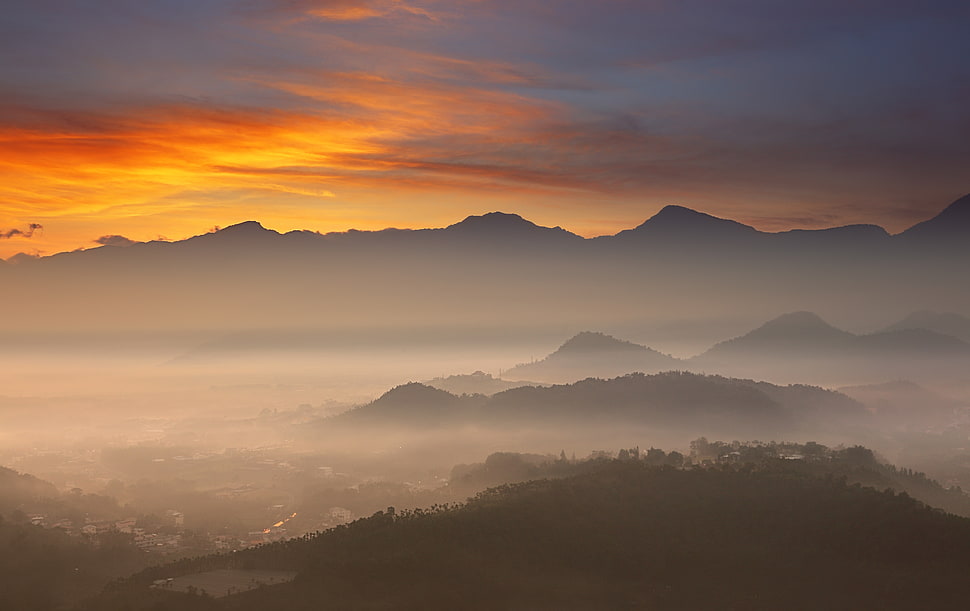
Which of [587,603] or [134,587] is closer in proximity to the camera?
[587,603]

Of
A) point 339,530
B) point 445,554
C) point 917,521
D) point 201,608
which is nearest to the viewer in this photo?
point 201,608

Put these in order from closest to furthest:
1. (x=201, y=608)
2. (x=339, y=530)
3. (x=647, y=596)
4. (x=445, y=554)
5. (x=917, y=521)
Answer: (x=201, y=608), (x=647, y=596), (x=445, y=554), (x=917, y=521), (x=339, y=530)

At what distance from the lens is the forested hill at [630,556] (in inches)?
5512

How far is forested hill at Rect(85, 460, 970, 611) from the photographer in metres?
140

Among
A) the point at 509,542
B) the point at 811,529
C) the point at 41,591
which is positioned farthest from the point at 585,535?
the point at 41,591

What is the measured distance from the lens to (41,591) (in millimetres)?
191375

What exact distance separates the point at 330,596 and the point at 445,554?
24.4 metres

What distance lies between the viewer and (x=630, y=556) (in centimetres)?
16200

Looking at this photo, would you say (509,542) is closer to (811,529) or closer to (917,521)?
(811,529)

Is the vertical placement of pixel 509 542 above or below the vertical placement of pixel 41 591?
above

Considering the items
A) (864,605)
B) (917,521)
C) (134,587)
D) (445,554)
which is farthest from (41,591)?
(917,521)

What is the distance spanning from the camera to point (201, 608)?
13288 cm

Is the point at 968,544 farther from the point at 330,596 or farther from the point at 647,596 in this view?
the point at 330,596

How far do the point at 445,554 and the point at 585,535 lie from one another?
30283 mm
